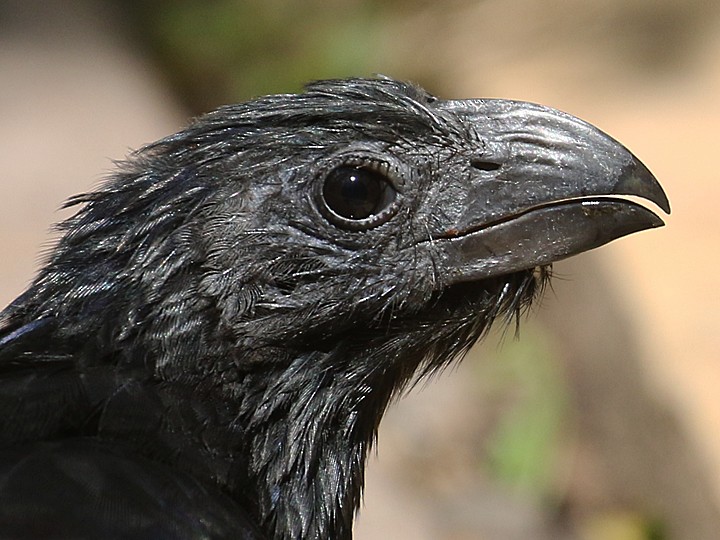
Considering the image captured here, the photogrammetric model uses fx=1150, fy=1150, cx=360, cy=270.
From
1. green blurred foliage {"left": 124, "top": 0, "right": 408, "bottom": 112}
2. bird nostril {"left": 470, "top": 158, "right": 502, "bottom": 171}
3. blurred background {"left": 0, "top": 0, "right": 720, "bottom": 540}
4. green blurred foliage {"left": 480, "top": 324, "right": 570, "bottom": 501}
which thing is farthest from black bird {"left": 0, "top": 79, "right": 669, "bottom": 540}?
green blurred foliage {"left": 124, "top": 0, "right": 408, "bottom": 112}

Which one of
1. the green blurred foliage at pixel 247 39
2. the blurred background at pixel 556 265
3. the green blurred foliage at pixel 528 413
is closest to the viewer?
the blurred background at pixel 556 265

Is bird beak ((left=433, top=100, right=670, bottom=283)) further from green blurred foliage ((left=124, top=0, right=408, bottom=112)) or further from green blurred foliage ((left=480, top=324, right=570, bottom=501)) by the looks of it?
green blurred foliage ((left=124, top=0, right=408, bottom=112))

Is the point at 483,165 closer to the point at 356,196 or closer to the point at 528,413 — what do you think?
the point at 356,196

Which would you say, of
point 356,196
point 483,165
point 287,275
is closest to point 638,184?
point 483,165

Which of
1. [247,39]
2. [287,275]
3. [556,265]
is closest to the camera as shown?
[287,275]

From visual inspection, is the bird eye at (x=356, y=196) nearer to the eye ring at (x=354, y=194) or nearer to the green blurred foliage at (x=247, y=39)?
the eye ring at (x=354, y=194)

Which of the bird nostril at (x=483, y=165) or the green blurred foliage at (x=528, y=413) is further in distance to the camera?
the green blurred foliage at (x=528, y=413)

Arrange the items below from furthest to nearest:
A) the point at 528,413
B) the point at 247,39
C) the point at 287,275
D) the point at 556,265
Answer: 1. the point at 247,39
2. the point at 556,265
3. the point at 528,413
4. the point at 287,275

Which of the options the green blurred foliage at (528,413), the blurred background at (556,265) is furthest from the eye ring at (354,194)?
the green blurred foliage at (528,413)

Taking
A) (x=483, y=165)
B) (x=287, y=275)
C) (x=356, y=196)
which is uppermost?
(x=483, y=165)
